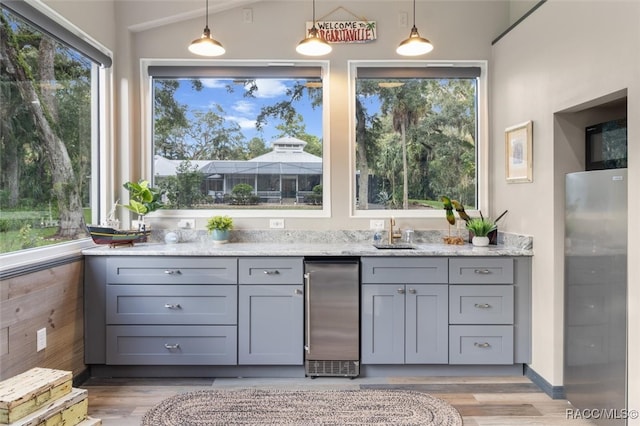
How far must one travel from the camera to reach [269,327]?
281cm

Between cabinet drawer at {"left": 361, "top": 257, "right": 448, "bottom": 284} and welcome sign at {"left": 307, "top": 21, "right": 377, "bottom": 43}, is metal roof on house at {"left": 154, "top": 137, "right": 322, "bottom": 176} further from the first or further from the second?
cabinet drawer at {"left": 361, "top": 257, "right": 448, "bottom": 284}

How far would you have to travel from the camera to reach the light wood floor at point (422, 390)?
2340mm

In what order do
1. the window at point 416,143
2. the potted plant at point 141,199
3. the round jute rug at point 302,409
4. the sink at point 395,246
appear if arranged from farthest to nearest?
1. the window at point 416,143
2. the potted plant at point 141,199
3. the sink at point 395,246
4. the round jute rug at point 302,409

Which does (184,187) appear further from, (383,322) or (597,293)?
(597,293)

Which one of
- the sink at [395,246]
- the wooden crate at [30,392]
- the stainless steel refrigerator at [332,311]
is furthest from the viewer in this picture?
the sink at [395,246]

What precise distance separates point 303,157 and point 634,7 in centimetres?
244

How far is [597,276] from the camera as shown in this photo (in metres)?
2.17

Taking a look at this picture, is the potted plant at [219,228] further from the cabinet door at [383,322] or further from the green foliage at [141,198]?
the cabinet door at [383,322]

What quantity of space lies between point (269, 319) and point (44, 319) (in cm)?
143

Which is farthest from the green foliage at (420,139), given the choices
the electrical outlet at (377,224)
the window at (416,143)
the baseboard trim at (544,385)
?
the baseboard trim at (544,385)

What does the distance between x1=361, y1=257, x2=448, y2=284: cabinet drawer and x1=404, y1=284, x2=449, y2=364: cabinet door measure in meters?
0.06

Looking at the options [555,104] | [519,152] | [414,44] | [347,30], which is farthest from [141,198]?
[555,104]

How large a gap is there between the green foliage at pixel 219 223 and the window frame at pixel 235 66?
0.68 ft

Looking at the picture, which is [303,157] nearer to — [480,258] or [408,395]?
[480,258]
